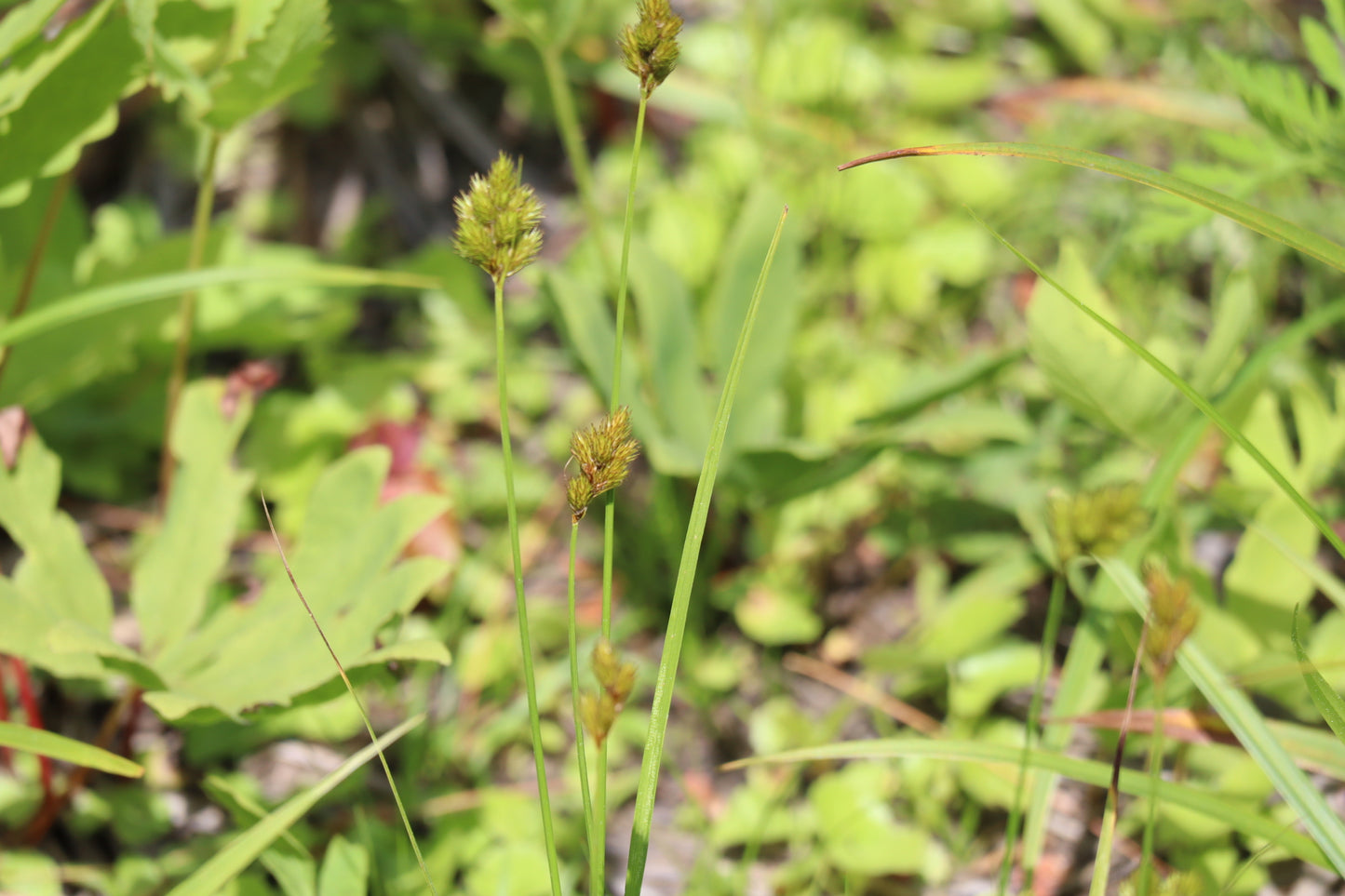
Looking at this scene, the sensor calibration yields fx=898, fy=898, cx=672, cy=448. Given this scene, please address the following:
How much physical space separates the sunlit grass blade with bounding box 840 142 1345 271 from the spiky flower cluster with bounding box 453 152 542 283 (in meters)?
0.30

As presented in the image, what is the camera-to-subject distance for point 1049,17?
2.55 m

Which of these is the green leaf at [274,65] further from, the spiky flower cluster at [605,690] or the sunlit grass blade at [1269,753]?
the sunlit grass blade at [1269,753]

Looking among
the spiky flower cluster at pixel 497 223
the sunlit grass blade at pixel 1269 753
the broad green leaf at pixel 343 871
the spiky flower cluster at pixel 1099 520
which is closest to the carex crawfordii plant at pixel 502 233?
the spiky flower cluster at pixel 497 223

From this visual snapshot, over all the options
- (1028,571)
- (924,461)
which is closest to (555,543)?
(924,461)

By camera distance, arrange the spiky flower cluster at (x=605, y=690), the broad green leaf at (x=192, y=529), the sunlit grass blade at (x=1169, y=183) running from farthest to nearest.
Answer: the broad green leaf at (x=192, y=529) → the sunlit grass blade at (x=1169, y=183) → the spiky flower cluster at (x=605, y=690)

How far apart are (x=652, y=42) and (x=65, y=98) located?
863 mm

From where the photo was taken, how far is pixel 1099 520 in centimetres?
79

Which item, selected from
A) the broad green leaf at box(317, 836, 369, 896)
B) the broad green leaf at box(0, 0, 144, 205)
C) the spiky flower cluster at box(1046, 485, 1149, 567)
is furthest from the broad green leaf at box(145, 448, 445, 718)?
the spiky flower cluster at box(1046, 485, 1149, 567)

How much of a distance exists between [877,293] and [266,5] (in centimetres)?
141

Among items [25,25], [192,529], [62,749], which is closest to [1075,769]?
[62,749]

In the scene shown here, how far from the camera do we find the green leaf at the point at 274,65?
1.08 metres

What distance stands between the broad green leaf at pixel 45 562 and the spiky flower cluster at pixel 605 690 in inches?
28.1

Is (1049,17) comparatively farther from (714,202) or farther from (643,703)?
(643,703)

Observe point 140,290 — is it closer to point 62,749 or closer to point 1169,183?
point 62,749
